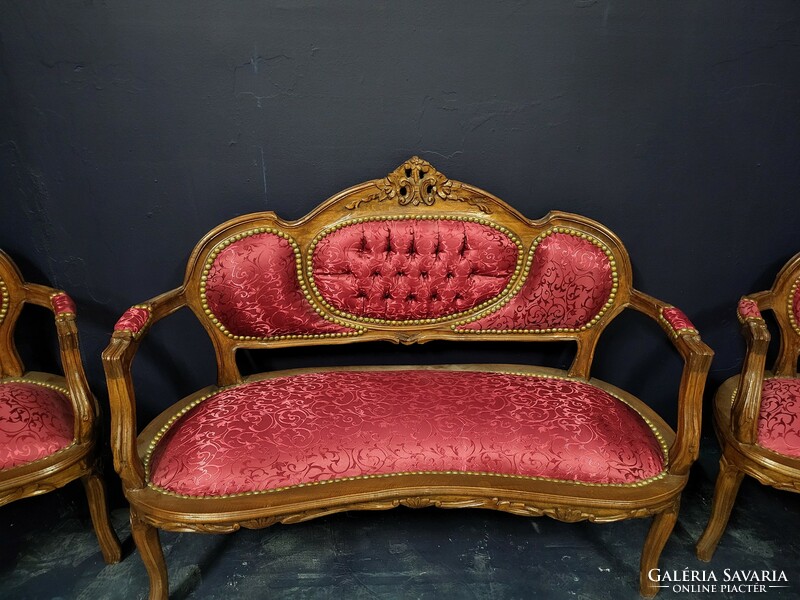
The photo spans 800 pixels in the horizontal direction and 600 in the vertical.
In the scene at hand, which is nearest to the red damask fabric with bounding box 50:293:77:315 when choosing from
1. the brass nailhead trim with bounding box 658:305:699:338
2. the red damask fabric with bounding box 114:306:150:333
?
the red damask fabric with bounding box 114:306:150:333

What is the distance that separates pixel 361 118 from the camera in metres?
1.97

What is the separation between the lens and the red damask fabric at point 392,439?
1587 mm

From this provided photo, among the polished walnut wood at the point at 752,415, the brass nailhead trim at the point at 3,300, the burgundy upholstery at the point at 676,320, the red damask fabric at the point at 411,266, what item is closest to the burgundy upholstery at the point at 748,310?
the polished walnut wood at the point at 752,415

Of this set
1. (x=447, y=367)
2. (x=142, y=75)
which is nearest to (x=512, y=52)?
(x=447, y=367)

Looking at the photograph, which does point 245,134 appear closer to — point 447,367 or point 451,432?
point 447,367

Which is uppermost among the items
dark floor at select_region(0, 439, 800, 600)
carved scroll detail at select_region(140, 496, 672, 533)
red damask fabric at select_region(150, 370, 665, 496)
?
red damask fabric at select_region(150, 370, 665, 496)

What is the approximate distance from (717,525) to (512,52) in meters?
1.67

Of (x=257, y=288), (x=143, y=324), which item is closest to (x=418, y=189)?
(x=257, y=288)

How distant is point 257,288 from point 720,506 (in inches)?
64.0

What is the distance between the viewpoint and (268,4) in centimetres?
183

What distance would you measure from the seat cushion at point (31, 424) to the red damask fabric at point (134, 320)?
14.1 inches

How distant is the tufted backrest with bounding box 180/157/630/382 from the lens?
6.16 ft

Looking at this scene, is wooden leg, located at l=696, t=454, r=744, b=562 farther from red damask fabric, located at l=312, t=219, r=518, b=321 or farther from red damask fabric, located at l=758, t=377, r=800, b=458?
red damask fabric, located at l=312, t=219, r=518, b=321

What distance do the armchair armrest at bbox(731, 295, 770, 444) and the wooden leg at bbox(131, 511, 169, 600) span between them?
1.72 metres
